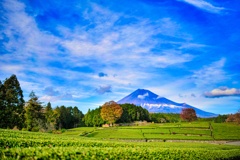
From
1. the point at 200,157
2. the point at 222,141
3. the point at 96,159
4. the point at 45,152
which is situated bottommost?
the point at 222,141

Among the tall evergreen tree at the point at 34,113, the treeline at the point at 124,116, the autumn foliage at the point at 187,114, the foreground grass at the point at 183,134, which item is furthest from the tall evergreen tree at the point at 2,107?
the autumn foliage at the point at 187,114

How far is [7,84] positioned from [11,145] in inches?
2046

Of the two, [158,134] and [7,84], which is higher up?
[7,84]

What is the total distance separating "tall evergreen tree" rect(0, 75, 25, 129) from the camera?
180ft

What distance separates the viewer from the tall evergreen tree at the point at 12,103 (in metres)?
54.9

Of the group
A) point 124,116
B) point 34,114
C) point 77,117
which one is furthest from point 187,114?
point 77,117

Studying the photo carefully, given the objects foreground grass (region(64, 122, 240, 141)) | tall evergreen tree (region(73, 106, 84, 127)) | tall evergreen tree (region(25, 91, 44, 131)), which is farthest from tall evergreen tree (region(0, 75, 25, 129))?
tall evergreen tree (region(73, 106, 84, 127))

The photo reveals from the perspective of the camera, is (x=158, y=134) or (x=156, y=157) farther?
(x=158, y=134)

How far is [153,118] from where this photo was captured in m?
158

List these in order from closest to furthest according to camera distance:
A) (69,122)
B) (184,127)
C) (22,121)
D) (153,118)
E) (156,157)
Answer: (156,157) < (22,121) < (184,127) < (69,122) < (153,118)

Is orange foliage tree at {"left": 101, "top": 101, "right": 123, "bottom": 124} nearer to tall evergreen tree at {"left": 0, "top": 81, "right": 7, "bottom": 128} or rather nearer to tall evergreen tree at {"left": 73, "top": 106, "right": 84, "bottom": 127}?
tall evergreen tree at {"left": 73, "top": 106, "right": 84, "bottom": 127}

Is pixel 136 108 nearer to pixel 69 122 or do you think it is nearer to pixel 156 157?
pixel 69 122

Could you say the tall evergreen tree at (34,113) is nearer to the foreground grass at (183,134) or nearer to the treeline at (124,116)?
the foreground grass at (183,134)

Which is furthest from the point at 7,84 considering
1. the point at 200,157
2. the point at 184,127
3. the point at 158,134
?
the point at 184,127
